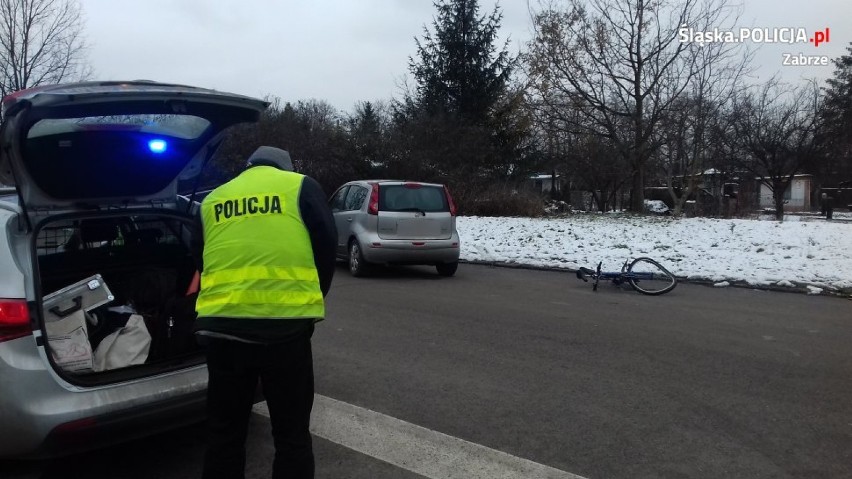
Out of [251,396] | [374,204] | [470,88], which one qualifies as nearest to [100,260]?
[251,396]

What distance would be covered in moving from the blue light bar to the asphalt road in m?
1.84

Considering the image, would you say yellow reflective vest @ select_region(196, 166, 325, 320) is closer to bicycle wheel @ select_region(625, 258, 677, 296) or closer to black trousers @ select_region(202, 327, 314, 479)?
black trousers @ select_region(202, 327, 314, 479)

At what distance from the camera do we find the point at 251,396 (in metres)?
2.81

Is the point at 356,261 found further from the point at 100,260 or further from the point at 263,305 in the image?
the point at 263,305

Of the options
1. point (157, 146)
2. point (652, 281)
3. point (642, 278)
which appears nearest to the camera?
point (157, 146)

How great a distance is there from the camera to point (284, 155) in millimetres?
3023

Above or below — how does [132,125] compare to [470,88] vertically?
below

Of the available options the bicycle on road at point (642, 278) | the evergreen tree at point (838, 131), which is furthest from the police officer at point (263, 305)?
the evergreen tree at point (838, 131)

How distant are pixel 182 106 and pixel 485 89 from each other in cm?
2512

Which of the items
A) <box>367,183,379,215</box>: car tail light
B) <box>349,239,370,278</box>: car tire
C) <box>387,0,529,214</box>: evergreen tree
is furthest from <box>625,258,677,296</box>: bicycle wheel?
<box>387,0,529,214</box>: evergreen tree

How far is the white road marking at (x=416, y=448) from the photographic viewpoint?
359 centimetres

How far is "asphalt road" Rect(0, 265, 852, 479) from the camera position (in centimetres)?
375

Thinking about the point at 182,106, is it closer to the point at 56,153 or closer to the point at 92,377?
the point at 56,153

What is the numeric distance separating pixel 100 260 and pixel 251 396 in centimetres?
253
